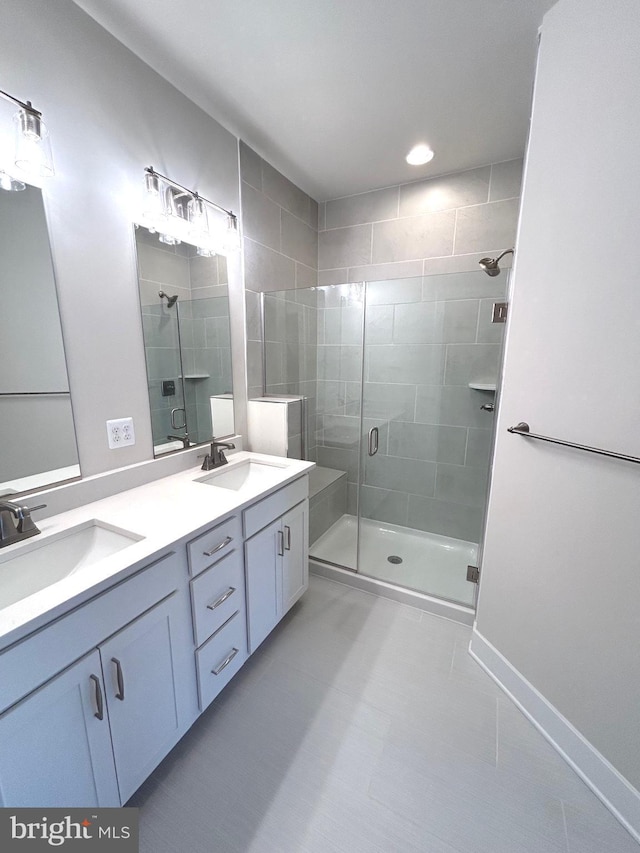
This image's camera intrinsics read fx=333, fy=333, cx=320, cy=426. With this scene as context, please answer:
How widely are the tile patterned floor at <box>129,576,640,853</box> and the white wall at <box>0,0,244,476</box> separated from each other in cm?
116

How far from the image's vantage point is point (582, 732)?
1.17m

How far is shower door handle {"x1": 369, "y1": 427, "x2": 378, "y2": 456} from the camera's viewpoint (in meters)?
2.48

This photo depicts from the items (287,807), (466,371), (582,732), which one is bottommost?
(287,807)

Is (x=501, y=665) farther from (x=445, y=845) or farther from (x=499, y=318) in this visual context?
(x=499, y=318)

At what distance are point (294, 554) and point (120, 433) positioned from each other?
3.36ft

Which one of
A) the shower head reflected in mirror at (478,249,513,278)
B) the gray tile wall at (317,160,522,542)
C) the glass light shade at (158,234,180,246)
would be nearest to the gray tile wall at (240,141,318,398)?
the gray tile wall at (317,160,522,542)

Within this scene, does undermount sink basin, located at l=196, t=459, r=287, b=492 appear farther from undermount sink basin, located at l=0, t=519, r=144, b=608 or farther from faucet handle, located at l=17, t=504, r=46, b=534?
faucet handle, located at l=17, t=504, r=46, b=534

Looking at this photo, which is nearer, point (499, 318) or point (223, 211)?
point (499, 318)

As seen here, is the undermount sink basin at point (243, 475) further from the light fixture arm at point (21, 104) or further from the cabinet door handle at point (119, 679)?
the light fixture arm at point (21, 104)

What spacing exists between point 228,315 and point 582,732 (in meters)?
2.36

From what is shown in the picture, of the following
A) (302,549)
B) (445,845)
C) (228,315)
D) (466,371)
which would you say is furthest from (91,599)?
(466,371)

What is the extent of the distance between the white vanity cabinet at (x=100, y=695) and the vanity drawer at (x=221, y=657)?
0.06 metres

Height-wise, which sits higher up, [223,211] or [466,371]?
[223,211]

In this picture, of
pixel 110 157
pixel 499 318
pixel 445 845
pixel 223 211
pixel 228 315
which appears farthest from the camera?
pixel 228 315
